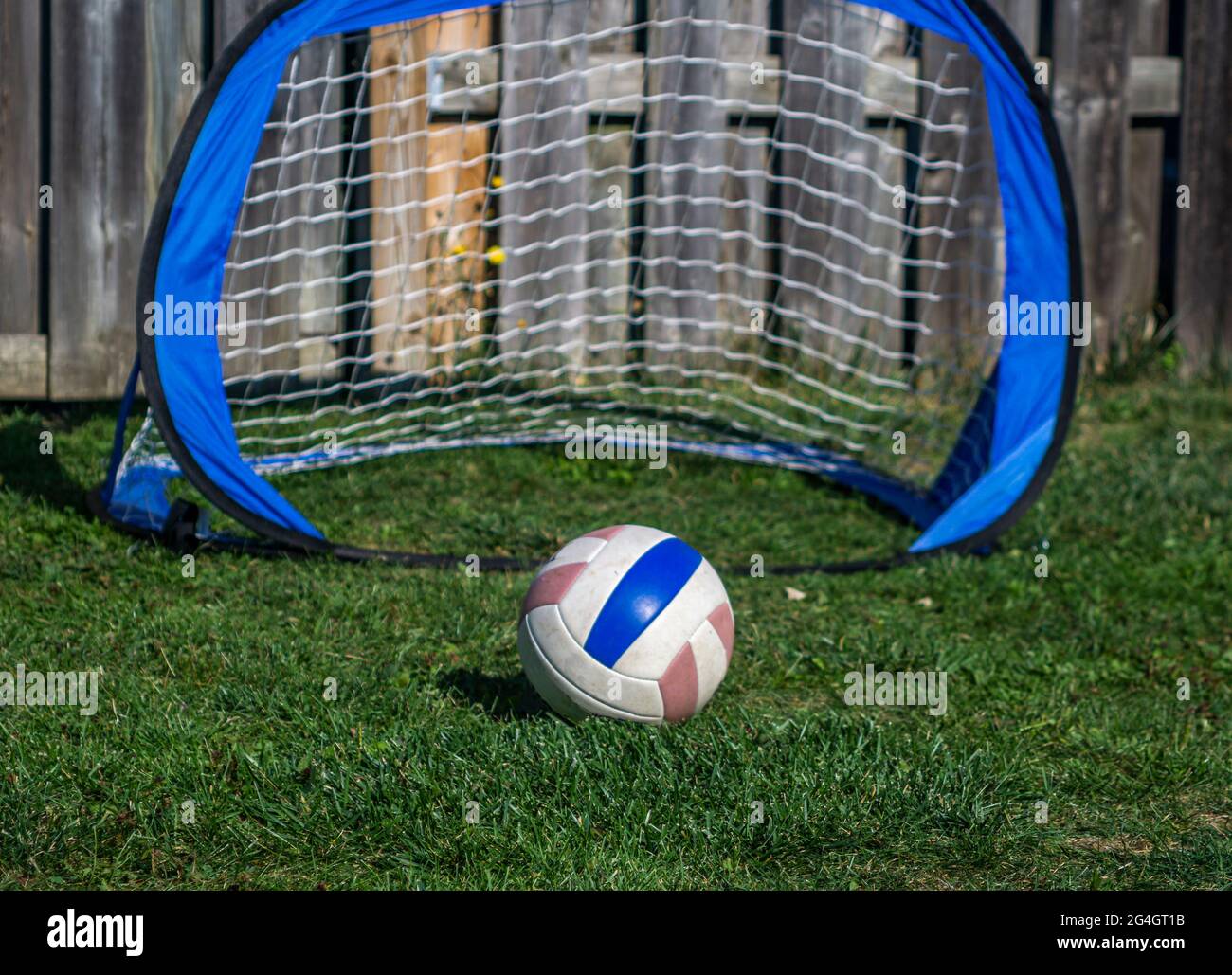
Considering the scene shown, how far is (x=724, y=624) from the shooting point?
396 cm

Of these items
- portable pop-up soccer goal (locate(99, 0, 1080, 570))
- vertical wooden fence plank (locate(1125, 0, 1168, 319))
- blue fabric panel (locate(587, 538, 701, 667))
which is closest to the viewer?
blue fabric panel (locate(587, 538, 701, 667))

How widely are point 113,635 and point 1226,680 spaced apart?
362 cm

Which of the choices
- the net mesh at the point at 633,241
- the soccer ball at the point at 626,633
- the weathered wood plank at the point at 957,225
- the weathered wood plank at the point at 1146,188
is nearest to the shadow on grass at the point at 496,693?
the soccer ball at the point at 626,633

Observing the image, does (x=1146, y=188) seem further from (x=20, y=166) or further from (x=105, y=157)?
(x=20, y=166)

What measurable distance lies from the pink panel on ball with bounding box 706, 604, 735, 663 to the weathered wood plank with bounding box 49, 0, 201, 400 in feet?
13.9

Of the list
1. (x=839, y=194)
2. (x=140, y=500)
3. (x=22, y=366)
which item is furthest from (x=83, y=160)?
(x=839, y=194)

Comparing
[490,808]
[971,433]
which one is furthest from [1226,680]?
[490,808]

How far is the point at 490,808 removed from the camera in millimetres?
3451

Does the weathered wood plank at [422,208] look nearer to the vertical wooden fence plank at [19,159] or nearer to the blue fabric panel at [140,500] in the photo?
the vertical wooden fence plank at [19,159]

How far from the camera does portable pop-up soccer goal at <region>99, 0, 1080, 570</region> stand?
6.39m

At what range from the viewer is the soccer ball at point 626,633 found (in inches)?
149

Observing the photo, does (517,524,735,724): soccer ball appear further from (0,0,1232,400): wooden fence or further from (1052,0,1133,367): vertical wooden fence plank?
(1052,0,1133,367): vertical wooden fence plank

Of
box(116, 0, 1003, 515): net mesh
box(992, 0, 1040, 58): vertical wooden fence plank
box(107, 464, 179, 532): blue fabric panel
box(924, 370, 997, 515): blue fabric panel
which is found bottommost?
box(107, 464, 179, 532): blue fabric panel

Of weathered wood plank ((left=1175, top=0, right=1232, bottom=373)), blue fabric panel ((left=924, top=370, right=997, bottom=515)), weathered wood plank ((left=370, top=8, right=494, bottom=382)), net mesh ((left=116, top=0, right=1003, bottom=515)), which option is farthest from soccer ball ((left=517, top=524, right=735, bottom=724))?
weathered wood plank ((left=1175, top=0, right=1232, bottom=373))
